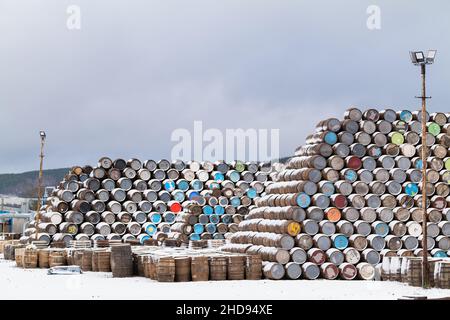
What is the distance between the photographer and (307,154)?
2400 centimetres

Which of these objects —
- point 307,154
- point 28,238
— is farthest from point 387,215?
point 28,238

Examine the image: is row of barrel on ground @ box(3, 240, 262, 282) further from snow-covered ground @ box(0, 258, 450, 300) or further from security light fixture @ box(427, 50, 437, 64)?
security light fixture @ box(427, 50, 437, 64)

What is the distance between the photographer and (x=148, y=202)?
111ft

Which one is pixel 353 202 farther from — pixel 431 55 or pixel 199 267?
pixel 431 55

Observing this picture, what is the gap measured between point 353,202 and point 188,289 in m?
7.07

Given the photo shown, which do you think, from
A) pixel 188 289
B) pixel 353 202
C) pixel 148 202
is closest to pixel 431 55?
pixel 353 202

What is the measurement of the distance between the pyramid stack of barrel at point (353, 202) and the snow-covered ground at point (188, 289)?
1.16 m

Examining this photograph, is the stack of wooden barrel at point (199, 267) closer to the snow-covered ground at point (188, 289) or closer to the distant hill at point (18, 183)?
the snow-covered ground at point (188, 289)

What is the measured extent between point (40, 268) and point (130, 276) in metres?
4.99

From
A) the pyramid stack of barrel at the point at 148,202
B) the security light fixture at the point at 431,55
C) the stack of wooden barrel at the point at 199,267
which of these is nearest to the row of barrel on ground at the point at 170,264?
the stack of wooden barrel at the point at 199,267

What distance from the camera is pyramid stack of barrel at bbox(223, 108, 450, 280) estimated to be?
2166 cm

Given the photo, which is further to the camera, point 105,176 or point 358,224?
point 105,176

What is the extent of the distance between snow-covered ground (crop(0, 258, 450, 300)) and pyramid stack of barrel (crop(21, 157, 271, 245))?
10.8m
